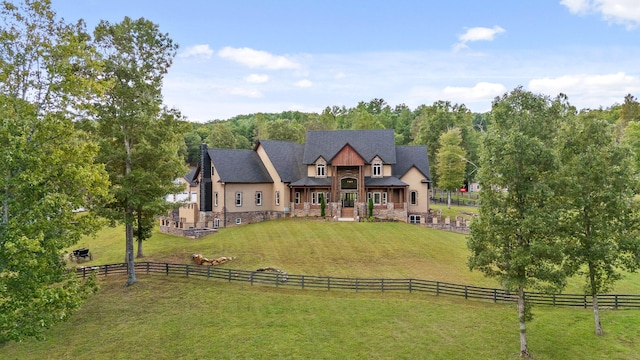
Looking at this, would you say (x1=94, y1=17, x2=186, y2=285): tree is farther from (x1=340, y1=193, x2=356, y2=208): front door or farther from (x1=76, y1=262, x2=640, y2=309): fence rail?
(x1=340, y1=193, x2=356, y2=208): front door

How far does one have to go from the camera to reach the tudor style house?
43.0 m

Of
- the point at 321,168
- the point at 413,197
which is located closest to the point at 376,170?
the point at 413,197

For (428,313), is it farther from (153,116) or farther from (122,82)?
(122,82)

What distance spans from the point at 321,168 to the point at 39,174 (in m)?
33.9

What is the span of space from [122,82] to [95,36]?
3129mm

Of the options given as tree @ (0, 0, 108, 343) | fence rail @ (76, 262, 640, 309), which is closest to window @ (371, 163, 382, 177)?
fence rail @ (76, 262, 640, 309)

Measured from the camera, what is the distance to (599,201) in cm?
1762

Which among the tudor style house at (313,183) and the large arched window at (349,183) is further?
Answer: the large arched window at (349,183)

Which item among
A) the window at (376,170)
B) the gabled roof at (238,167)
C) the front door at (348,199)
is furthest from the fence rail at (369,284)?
the window at (376,170)

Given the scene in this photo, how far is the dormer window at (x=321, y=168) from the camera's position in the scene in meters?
45.0

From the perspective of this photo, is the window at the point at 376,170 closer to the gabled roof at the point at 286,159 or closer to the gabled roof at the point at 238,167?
the gabled roof at the point at 286,159

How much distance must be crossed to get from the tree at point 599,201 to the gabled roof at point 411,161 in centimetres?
2709

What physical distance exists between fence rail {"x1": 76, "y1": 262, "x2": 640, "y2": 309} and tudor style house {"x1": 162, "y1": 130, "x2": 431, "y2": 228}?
49.0 ft

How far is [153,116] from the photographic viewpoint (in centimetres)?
2477
